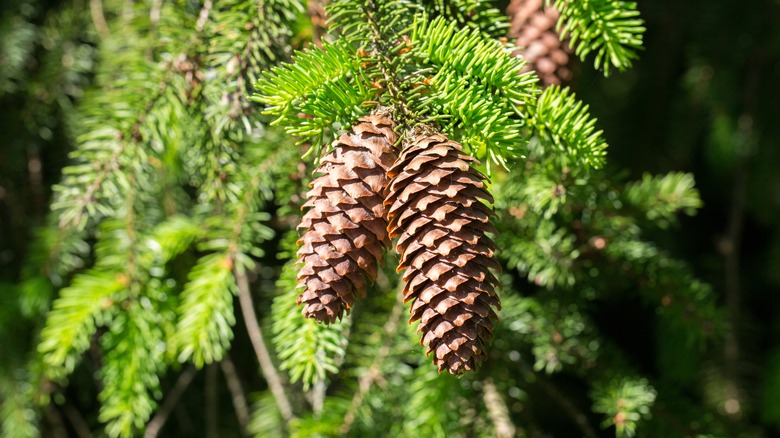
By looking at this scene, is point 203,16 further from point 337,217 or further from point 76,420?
point 76,420

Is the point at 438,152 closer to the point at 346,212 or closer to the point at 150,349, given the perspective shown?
the point at 346,212

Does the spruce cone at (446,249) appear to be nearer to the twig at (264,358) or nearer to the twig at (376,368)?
the twig at (376,368)

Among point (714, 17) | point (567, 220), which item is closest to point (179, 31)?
point (567, 220)

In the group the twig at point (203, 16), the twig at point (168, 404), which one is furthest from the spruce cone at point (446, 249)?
the twig at point (168, 404)

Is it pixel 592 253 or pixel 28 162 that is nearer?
pixel 592 253

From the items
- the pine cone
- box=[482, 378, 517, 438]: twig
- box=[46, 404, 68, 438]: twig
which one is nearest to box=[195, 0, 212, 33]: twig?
the pine cone

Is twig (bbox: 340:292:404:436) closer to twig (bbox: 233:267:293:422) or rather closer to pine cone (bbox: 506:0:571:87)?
twig (bbox: 233:267:293:422)

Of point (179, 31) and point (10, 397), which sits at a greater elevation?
point (179, 31)
